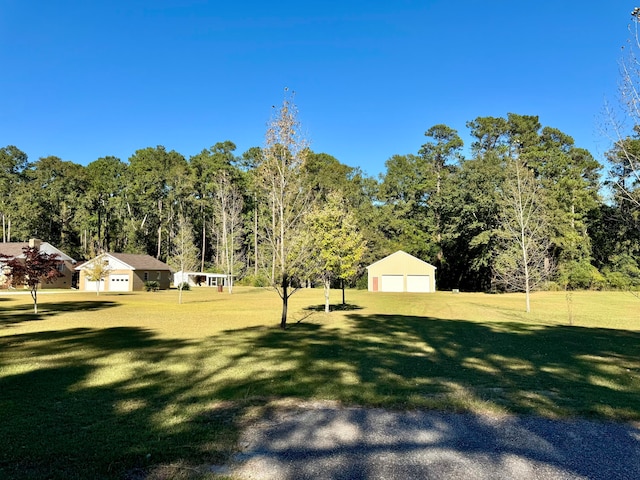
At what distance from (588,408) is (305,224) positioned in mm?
15832

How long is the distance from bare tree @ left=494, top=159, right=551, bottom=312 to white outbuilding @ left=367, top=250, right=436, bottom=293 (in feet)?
27.5

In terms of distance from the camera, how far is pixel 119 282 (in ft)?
152

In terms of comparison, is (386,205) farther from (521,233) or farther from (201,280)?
(521,233)

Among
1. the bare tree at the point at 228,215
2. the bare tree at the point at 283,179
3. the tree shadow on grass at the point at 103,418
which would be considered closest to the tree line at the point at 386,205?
the bare tree at the point at 228,215

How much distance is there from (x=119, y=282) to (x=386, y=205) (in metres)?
Result: 37.1

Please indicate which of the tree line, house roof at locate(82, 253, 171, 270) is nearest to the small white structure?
the tree line

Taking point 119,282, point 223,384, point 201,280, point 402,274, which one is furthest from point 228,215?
→ point 223,384

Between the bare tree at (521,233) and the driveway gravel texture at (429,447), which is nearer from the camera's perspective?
the driveway gravel texture at (429,447)

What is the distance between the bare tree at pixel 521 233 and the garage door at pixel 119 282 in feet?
121

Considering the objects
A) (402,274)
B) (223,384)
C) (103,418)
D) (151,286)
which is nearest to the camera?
(103,418)

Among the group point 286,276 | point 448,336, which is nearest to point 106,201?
point 286,276

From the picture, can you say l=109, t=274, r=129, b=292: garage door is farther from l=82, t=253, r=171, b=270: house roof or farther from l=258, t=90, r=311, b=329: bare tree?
l=258, t=90, r=311, b=329: bare tree

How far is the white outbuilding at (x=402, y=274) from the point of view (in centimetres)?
5122

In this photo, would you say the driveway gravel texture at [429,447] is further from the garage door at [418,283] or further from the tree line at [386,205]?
the garage door at [418,283]
